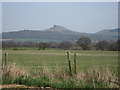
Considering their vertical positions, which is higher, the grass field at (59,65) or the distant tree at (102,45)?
the grass field at (59,65)

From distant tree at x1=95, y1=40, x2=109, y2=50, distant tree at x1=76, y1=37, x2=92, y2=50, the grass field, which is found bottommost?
distant tree at x1=95, y1=40, x2=109, y2=50

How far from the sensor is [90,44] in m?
91.8

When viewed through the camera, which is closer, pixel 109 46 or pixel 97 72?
pixel 97 72

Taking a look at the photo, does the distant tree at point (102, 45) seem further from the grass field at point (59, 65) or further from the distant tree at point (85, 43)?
the grass field at point (59, 65)

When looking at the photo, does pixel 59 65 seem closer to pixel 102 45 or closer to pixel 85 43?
pixel 85 43

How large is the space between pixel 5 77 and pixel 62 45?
89.8m

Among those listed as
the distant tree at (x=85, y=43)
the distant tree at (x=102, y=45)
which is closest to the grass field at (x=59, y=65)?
the distant tree at (x=85, y=43)

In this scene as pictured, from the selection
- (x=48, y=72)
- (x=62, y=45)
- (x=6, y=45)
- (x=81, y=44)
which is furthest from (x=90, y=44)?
(x=48, y=72)

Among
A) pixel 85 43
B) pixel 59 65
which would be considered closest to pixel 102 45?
pixel 85 43

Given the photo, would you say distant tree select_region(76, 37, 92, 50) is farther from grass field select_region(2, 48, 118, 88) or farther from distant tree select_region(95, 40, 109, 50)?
grass field select_region(2, 48, 118, 88)

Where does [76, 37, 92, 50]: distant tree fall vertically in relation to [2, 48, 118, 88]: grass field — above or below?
below

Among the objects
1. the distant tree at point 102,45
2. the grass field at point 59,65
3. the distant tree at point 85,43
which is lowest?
the distant tree at point 102,45

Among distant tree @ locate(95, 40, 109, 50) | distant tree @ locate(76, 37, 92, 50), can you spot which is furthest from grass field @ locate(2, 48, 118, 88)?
distant tree @ locate(95, 40, 109, 50)

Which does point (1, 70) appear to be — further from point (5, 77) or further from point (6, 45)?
point (6, 45)
